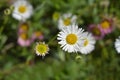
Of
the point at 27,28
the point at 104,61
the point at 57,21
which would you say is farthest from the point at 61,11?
the point at 104,61

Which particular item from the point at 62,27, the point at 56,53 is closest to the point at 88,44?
the point at 62,27

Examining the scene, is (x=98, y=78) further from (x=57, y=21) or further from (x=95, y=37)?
(x=57, y=21)

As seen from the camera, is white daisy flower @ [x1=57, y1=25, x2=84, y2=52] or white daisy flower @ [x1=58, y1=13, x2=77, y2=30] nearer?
white daisy flower @ [x1=57, y1=25, x2=84, y2=52]

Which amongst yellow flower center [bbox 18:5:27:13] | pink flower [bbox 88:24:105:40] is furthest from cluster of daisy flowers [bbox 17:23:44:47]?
pink flower [bbox 88:24:105:40]

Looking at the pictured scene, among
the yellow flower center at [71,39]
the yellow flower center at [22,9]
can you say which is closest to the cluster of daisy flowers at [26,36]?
the yellow flower center at [22,9]

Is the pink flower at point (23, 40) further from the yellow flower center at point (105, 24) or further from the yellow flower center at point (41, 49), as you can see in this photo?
the yellow flower center at point (41, 49)

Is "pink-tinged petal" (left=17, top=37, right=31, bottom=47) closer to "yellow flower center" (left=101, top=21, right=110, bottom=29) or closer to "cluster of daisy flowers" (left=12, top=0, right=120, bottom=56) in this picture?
"cluster of daisy flowers" (left=12, top=0, right=120, bottom=56)

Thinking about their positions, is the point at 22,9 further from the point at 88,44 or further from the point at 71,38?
the point at 71,38
